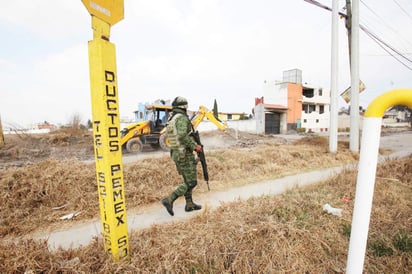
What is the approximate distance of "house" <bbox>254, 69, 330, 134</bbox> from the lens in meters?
28.8

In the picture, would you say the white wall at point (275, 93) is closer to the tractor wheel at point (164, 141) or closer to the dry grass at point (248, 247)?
the tractor wheel at point (164, 141)

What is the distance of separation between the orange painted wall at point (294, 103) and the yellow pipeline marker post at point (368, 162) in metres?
30.7

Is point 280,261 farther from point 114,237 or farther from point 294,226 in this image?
point 114,237

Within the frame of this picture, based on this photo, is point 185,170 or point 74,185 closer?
point 185,170

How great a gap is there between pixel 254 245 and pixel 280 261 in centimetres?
27

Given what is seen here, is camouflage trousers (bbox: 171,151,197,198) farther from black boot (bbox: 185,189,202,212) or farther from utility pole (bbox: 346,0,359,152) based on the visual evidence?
utility pole (bbox: 346,0,359,152)

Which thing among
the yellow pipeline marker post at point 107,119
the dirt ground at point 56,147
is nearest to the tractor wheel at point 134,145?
the dirt ground at point 56,147

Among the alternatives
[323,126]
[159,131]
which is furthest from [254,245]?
[323,126]

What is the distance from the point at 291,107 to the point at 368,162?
1226 inches

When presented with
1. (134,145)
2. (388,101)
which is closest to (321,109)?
(134,145)

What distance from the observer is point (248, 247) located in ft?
6.75

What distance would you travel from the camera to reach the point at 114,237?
1.75 metres

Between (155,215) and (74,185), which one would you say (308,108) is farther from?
(74,185)

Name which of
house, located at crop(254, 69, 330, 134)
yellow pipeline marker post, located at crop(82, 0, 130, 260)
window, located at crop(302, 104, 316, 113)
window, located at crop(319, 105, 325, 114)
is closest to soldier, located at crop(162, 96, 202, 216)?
yellow pipeline marker post, located at crop(82, 0, 130, 260)
